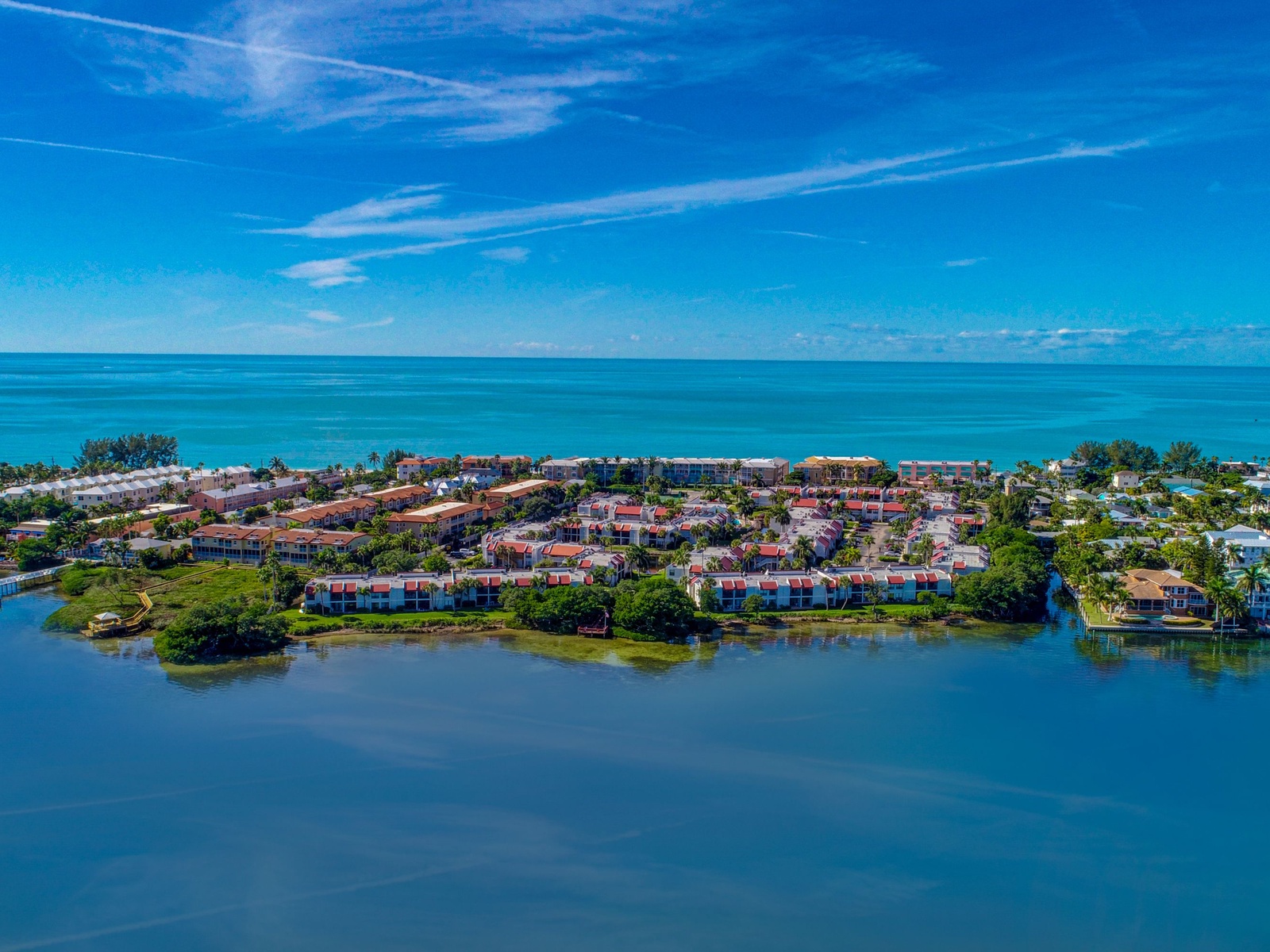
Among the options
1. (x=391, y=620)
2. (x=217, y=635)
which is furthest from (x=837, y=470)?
(x=217, y=635)

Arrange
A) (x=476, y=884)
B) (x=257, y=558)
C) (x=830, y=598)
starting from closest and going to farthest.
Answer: (x=476, y=884), (x=830, y=598), (x=257, y=558)

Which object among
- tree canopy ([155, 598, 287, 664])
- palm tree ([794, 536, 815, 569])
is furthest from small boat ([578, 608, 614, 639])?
palm tree ([794, 536, 815, 569])

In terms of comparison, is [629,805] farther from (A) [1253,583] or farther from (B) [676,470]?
(B) [676,470]

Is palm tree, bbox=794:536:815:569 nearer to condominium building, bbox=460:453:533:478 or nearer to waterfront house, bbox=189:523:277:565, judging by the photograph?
waterfront house, bbox=189:523:277:565

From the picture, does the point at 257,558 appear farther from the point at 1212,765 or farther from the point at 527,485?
the point at 1212,765

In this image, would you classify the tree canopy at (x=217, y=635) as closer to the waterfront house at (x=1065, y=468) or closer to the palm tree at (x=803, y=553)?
the palm tree at (x=803, y=553)

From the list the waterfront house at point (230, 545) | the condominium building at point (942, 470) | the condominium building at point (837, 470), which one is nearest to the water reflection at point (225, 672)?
the waterfront house at point (230, 545)

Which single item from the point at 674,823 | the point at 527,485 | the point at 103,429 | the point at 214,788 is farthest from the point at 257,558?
the point at 103,429
